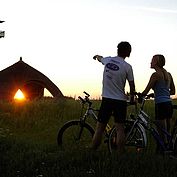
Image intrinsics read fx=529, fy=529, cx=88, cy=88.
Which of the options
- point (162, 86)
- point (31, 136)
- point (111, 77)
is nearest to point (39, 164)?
point (111, 77)

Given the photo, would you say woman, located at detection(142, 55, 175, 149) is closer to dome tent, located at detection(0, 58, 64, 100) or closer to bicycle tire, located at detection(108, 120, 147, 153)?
bicycle tire, located at detection(108, 120, 147, 153)

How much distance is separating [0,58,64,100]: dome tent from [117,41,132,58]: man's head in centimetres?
1648

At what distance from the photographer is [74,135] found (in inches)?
462

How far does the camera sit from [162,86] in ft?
35.0

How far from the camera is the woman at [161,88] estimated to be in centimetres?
1062

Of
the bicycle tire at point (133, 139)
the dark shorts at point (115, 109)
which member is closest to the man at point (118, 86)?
the dark shorts at point (115, 109)

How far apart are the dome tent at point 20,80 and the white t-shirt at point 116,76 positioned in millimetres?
16370

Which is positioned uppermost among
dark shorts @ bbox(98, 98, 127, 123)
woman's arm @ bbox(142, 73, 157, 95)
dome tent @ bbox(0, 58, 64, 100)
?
dome tent @ bbox(0, 58, 64, 100)

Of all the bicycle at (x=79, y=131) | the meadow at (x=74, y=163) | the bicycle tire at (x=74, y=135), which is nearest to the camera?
the meadow at (x=74, y=163)

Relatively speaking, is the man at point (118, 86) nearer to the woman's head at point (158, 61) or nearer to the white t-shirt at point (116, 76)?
the white t-shirt at point (116, 76)

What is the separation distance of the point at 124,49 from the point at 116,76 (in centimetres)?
54

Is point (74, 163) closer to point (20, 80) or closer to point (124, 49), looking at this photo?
point (124, 49)

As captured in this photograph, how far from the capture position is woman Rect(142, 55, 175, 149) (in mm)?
10625

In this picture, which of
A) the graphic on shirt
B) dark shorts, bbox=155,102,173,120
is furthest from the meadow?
the graphic on shirt
